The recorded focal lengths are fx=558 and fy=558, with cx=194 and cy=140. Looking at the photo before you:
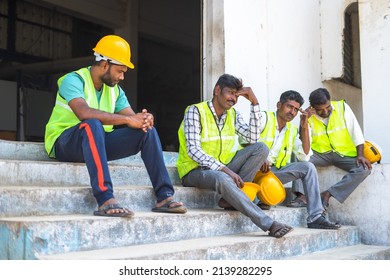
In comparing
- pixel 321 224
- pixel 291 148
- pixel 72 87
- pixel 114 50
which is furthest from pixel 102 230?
pixel 291 148

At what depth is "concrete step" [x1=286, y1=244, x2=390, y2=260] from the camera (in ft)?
15.2

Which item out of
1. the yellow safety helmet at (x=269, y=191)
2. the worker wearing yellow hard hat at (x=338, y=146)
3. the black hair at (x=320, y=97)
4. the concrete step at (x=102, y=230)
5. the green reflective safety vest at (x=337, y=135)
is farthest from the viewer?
the green reflective safety vest at (x=337, y=135)

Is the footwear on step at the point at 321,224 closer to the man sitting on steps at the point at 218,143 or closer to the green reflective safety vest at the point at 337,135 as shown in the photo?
the man sitting on steps at the point at 218,143

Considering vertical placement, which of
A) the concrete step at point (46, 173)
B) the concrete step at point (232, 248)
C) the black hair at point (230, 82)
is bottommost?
the concrete step at point (232, 248)

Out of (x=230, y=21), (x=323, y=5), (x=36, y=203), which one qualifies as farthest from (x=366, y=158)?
(x=36, y=203)

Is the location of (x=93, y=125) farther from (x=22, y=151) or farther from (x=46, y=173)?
(x=22, y=151)

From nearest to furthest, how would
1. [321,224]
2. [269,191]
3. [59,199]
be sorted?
[59,199], [269,191], [321,224]

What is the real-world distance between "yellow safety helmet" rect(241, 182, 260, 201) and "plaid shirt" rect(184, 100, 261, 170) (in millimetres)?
291

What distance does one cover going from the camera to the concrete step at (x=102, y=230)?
10.2 feet

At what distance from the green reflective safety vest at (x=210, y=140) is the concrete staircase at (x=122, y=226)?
251 mm

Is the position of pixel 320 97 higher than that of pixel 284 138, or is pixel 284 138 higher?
pixel 320 97

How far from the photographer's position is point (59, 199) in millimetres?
3799

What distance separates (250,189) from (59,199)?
1.71 m

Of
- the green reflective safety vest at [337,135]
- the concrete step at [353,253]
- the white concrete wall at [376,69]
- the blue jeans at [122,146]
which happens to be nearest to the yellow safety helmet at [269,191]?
the concrete step at [353,253]
